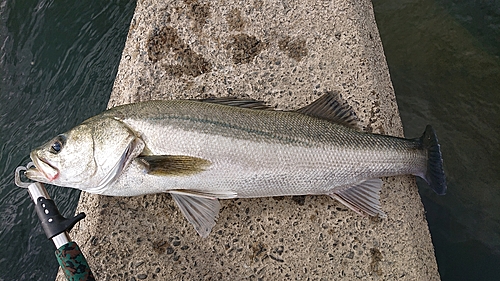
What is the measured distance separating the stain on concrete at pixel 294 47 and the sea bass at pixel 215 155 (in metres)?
0.74

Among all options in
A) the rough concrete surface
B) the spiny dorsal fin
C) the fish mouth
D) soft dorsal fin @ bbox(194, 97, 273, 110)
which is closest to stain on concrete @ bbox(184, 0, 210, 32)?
the rough concrete surface

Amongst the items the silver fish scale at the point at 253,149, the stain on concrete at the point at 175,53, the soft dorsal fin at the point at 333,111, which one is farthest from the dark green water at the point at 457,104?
the stain on concrete at the point at 175,53

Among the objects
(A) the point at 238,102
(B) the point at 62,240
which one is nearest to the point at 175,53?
(A) the point at 238,102

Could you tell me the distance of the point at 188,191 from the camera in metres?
2.70

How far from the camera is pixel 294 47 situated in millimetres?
3424

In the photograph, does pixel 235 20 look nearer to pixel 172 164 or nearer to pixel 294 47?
pixel 294 47

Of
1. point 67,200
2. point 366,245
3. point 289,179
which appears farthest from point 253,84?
point 67,200

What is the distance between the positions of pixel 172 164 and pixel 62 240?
80 centimetres

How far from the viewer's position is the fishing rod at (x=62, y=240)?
2482 millimetres

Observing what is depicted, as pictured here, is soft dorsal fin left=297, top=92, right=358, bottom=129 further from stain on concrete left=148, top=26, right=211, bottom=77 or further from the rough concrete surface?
stain on concrete left=148, top=26, right=211, bottom=77

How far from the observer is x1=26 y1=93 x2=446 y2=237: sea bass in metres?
2.60

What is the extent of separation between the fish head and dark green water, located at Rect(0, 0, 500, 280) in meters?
2.00

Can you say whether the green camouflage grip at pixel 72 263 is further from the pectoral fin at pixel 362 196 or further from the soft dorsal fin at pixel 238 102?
the pectoral fin at pixel 362 196

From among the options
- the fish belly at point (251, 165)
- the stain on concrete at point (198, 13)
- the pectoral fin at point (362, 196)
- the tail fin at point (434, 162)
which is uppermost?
the stain on concrete at point (198, 13)
